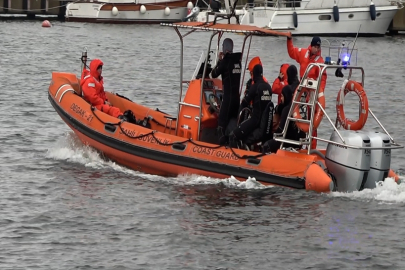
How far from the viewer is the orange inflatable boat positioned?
11.9 meters

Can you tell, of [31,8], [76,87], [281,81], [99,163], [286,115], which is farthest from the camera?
[31,8]

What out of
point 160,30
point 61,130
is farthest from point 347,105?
point 160,30

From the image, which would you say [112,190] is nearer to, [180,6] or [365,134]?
[365,134]

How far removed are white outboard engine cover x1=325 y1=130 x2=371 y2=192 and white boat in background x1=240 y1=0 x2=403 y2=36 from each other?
96.5ft

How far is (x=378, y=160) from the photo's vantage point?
11906mm

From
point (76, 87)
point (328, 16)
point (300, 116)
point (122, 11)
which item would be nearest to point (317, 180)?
point (300, 116)

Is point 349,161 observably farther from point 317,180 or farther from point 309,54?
point 309,54

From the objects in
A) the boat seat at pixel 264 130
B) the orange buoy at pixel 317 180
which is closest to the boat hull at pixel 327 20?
the boat seat at pixel 264 130

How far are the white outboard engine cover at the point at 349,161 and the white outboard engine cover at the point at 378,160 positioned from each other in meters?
0.09

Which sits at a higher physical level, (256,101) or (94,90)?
(256,101)

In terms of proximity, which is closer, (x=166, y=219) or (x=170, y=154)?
(x=166, y=219)

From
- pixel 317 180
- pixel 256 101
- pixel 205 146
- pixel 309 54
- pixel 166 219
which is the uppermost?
pixel 309 54

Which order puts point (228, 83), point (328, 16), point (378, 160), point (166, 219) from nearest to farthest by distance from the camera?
point (166, 219) → point (378, 160) → point (228, 83) → point (328, 16)

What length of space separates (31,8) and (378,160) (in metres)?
39.5
